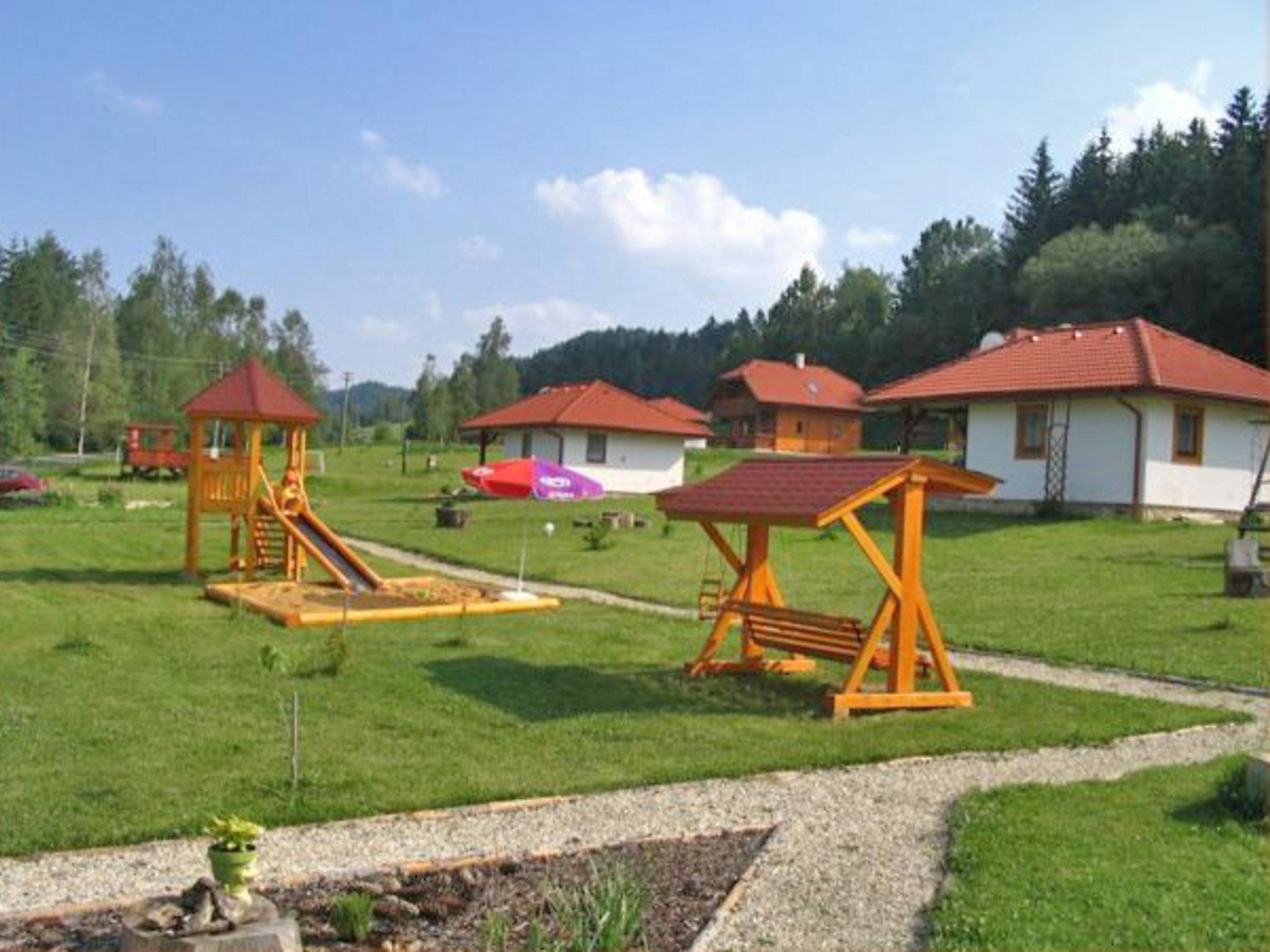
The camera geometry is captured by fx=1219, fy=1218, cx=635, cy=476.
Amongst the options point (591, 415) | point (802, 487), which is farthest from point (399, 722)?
point (591, 415)

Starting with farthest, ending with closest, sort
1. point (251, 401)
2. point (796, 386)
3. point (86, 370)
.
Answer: point (86, 370) < point (796, 386) < point (251, 401)

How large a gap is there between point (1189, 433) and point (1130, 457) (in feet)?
6.29

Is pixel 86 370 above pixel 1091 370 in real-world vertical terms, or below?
above

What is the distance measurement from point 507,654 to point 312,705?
3.00m

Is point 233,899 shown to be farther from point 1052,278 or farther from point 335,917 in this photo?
point 1052,278

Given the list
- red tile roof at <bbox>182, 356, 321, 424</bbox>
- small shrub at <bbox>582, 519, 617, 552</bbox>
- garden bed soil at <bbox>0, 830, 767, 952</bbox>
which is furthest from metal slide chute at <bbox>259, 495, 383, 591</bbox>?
garden bed soil at <bbox>0, 830, 767, 952</bbox>

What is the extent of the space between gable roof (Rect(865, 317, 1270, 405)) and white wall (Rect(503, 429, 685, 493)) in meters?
11.5

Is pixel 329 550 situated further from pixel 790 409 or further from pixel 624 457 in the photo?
pixel 790 409

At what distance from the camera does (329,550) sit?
19.1 meters

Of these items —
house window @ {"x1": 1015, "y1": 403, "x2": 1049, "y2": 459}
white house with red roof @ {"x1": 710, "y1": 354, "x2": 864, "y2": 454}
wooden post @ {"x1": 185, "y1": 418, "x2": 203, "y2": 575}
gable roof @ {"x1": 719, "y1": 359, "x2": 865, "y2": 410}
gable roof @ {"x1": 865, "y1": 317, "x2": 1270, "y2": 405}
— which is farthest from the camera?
white house with red roof @ {"x1": 710, "y1": 354, "x2": 864, "y2": 454}

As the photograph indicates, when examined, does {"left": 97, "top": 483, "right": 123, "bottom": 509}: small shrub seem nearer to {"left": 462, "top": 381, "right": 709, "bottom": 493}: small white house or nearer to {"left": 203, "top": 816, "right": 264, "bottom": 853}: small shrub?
{"left": 462, "top": 381, "right": 709, "bottom": 493}: small white house

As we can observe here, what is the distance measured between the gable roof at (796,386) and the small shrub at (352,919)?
60031mm

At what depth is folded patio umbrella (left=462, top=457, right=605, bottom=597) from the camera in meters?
16.8

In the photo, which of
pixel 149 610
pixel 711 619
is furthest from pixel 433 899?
pixel 149 610
